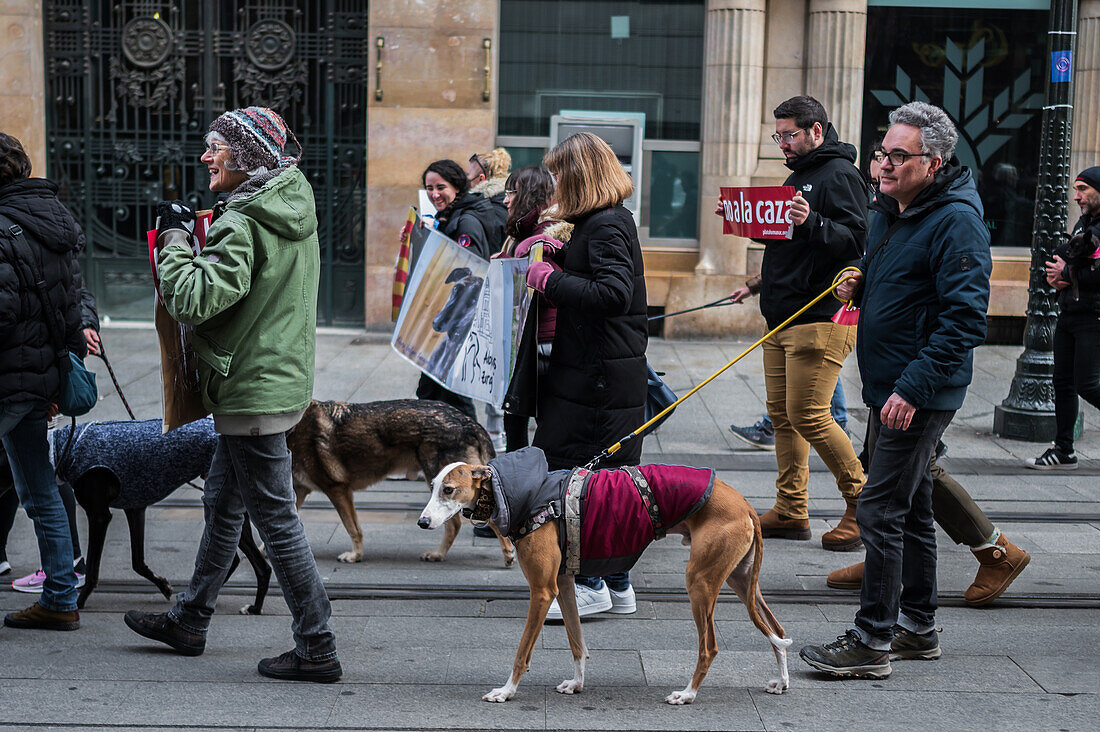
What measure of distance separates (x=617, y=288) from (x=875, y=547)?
1.39 m

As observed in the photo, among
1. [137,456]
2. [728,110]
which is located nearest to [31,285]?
[137,456]

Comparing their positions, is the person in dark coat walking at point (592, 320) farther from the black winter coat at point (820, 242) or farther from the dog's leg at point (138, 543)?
the dog's leg at point (138, 543)

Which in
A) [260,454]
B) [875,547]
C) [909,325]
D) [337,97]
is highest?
[337,97]

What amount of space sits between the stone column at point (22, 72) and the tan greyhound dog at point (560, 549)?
426 inches

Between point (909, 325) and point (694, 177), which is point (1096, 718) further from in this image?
point (694, 177)

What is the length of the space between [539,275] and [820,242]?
165 centimetres

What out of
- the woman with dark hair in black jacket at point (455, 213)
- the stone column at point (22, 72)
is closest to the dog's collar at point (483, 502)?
the woman with dark hair in black jacket at point (455, 213)

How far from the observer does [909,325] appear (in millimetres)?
4402

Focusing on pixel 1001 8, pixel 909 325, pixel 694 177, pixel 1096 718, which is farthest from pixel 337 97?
pixel 1096 718

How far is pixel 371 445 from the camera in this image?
578cm

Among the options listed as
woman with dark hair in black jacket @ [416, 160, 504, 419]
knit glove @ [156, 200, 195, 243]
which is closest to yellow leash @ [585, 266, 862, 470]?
knit glove @ [156, 200, 195, 243]

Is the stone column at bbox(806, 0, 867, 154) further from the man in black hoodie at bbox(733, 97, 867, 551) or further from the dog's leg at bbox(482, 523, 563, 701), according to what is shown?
the dog's leg at bbox(482, 523, 563, 701)

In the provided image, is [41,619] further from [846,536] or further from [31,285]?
Result: [846,536]

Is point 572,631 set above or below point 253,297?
below
